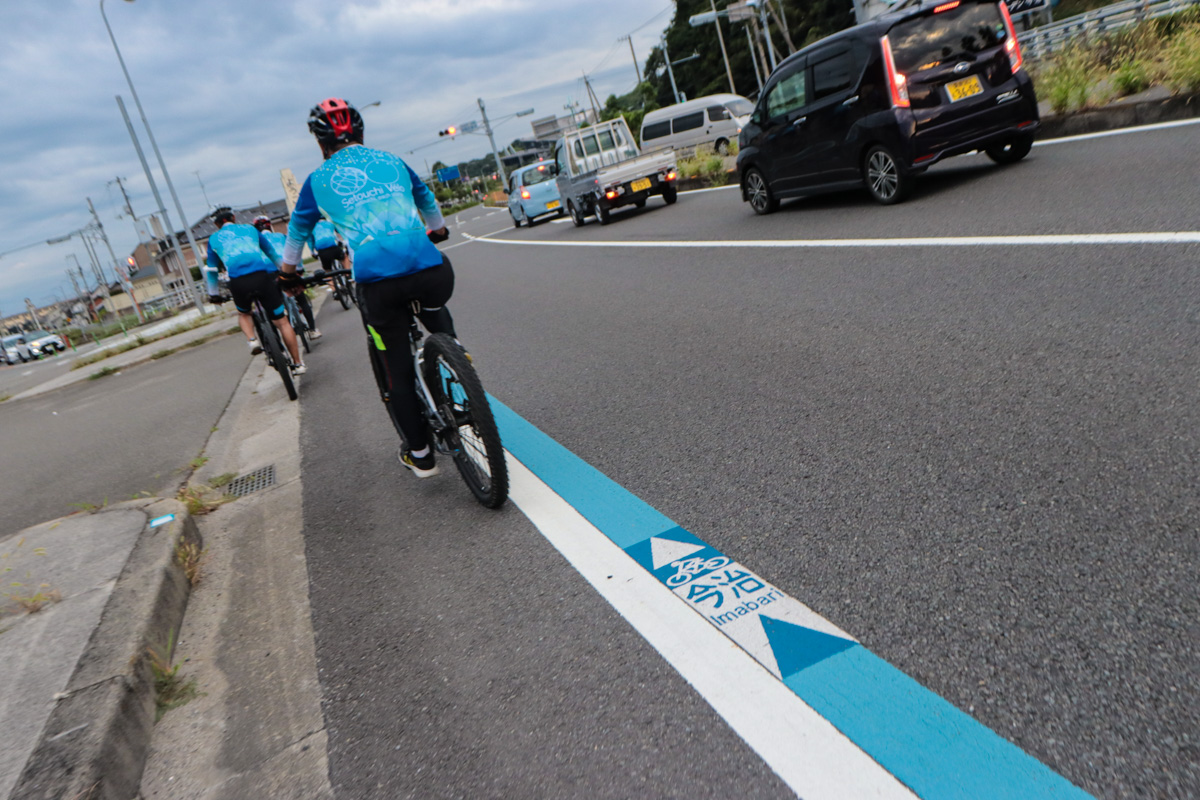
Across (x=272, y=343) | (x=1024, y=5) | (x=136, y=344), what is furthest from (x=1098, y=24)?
(x=136, y=344)

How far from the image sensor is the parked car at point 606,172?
17.3 m

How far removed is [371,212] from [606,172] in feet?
46.4

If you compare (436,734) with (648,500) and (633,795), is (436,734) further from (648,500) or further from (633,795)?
(648,500)

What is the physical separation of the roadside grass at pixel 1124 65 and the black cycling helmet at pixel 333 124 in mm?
9520

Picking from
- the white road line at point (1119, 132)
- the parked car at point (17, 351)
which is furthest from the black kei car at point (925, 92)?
the parked car at point (17, 351)

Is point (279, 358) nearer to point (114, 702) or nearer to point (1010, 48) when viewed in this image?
point (114, 702)

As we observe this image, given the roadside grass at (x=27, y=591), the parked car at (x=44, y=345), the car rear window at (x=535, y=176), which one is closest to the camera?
the roadside grass at (x=27, y=591)

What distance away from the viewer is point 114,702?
2709 millimetres

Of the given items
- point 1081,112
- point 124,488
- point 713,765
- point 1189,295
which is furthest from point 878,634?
point 1081,112

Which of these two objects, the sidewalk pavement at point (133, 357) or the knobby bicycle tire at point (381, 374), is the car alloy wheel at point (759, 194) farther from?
the sidewalk pavement at point (133, 357)

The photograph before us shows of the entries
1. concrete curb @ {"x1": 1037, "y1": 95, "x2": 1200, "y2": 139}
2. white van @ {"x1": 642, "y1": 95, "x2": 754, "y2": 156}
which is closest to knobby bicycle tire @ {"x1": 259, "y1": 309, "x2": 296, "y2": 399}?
concrete curb @ {"x1": 1037, "y1": 95, "x2": 1200, "y2": 139}

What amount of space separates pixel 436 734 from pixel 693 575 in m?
1.04

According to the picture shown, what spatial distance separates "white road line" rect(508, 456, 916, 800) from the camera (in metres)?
1.91

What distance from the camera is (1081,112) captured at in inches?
406
